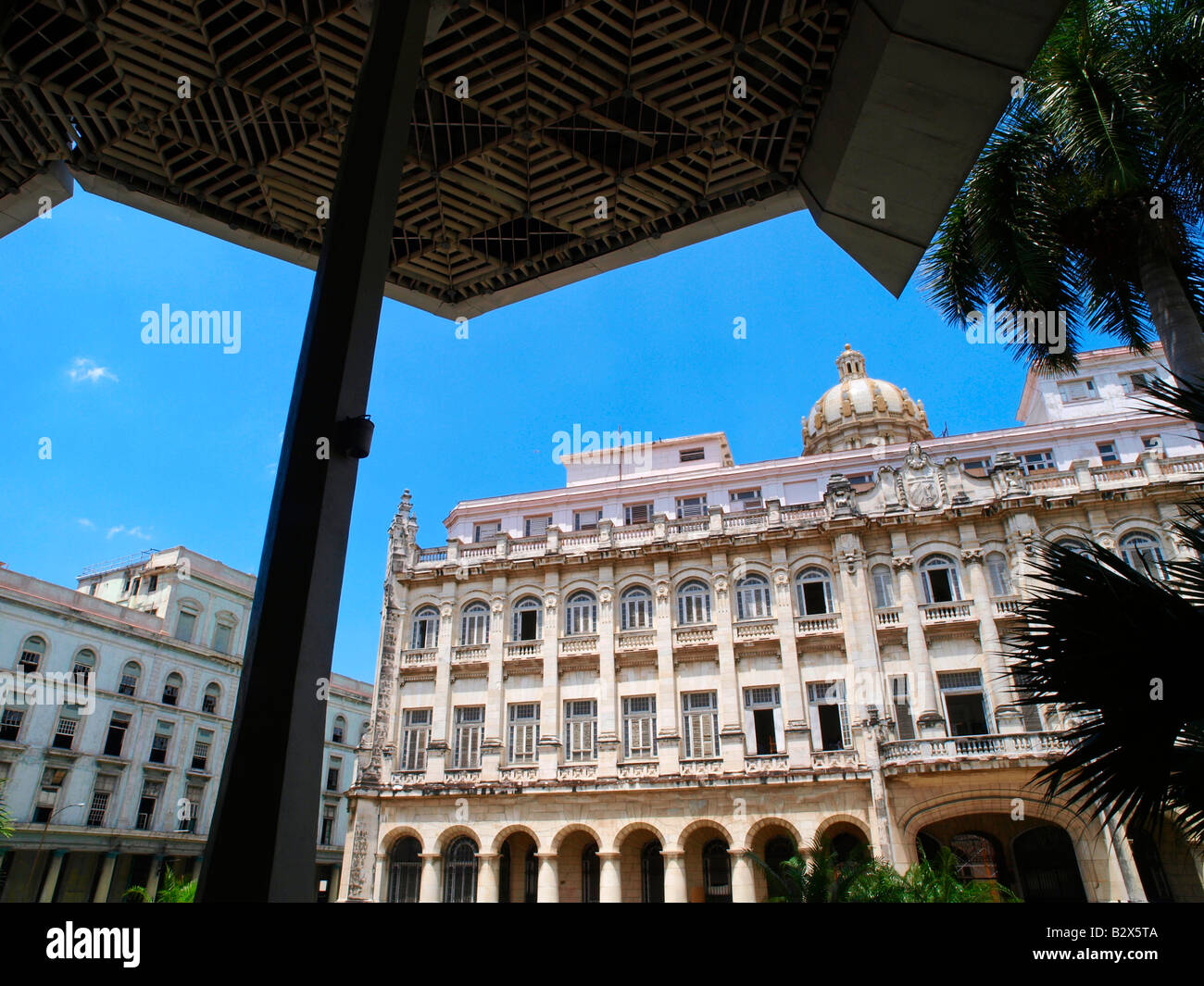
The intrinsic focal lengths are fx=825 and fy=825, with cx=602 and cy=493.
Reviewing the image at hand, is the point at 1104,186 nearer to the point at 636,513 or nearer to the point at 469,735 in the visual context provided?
the point at 469,735

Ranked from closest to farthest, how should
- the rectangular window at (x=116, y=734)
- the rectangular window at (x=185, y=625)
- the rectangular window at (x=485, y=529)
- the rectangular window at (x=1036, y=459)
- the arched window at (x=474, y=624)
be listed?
the arched window at (x=474, y=624) → the rectangular window at (x=1036, y=459) → the rectangular window at (x=116, y=734) → the rectangular window at (x=485, y=529) → the rectangular window at (x=185, y=625)

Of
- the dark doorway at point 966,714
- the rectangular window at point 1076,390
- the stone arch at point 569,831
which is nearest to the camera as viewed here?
the dark doorway at point 966,714

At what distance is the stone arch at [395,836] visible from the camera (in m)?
31.7

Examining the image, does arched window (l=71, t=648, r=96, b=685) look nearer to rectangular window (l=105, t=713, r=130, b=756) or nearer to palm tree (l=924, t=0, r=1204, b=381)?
rectangular window (l=105, t=713, r=130, b=756)

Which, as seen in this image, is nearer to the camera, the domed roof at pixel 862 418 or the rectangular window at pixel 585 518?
the rectangular window at pixel 585 518

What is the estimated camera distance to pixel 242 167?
43.0ft

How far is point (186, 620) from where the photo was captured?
48.7 m

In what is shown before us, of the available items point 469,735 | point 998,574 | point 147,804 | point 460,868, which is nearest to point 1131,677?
point 998,574

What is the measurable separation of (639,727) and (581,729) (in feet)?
7.69

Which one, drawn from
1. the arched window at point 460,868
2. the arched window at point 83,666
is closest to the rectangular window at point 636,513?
the arched window at point 460,868

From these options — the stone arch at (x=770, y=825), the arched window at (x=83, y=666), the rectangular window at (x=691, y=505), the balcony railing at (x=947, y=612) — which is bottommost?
the stone arch at (x=770, y=825)

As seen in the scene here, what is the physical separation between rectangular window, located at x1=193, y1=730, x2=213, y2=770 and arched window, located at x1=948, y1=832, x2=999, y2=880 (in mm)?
39821

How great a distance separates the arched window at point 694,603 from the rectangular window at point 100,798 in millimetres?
31153

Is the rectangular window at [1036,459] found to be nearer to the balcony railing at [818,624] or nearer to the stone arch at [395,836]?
the balcony railing at [818,624]
